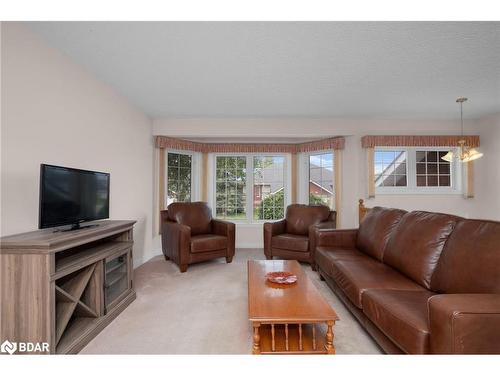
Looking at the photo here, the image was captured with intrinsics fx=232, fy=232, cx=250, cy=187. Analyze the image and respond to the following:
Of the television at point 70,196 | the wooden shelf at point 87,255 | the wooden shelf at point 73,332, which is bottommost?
the wooden shelf at point 73,332

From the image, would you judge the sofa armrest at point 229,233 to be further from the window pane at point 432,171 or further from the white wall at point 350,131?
the window pane at point 432,171

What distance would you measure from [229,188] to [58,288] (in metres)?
3.35

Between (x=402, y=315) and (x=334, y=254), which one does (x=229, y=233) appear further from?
(x=402, y=315)

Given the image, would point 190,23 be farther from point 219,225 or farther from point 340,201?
point 340,201

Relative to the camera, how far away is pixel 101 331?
1.78 meters

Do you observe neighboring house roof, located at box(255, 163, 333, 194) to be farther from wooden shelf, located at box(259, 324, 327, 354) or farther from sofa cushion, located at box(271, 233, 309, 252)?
wooden shelf, located at box(259, 324, 327, 354)

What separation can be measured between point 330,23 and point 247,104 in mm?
1703

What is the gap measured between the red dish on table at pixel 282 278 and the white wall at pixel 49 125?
6.24ft

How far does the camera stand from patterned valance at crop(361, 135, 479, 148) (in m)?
3.82

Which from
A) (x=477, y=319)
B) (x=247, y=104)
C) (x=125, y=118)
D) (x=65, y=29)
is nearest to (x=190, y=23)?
(x=65, y=29)

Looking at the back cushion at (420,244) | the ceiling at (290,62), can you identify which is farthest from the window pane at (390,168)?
the back cushion at (420,244)

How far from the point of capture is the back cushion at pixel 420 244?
170cm

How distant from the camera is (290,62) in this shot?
7.25 feet

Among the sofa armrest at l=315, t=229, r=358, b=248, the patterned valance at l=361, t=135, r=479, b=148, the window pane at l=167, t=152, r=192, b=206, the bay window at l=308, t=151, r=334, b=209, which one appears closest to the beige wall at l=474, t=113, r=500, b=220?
the patterned valance at l=361, t=135, r=479, b=148
